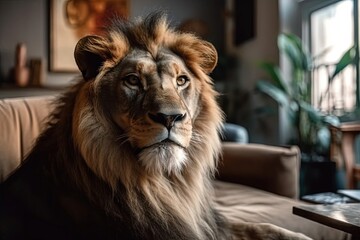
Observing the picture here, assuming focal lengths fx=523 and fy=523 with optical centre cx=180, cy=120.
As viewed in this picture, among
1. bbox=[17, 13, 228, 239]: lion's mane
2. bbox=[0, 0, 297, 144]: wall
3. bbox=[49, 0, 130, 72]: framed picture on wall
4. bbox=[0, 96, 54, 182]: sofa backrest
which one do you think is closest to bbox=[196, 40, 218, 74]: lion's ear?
bbox=[17, 13, 228, 239]: lion's mane

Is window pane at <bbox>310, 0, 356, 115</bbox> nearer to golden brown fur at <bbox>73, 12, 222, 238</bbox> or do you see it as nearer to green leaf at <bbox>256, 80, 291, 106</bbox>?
green leaf at <bbox>256, 80, 291, 106</bbox>

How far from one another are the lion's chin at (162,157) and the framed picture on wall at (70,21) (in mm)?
5045

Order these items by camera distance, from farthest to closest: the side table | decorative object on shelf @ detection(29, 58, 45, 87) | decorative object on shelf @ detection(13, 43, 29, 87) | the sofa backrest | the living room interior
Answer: decorative object on shelf @ detection(29, 58, 45, 87) → decorative object on shelf @ detection(13, 43, 29, 87) → the side table → the living room interior → the sofa backrest

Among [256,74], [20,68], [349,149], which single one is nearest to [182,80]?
[349,149]

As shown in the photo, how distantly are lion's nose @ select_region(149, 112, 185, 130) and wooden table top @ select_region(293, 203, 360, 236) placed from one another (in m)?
0.42

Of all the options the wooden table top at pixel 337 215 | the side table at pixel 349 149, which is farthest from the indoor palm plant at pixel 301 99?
the wooden table top at pixel 337 215

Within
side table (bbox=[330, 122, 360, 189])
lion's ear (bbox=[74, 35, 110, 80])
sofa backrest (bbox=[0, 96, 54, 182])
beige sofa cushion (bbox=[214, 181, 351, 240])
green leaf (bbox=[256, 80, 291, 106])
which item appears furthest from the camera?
green leaf (bbox=[256, 80, 291, 106])

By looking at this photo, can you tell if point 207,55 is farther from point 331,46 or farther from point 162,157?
point 331,46

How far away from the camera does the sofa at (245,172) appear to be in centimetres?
182

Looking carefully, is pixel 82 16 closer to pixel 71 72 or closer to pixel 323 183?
pixel 71 72

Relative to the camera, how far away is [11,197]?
130 cm

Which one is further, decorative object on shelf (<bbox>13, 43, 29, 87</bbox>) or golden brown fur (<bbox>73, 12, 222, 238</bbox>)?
decorative object on shelf (<bbox>13, 43, 29, 87</bbox>)

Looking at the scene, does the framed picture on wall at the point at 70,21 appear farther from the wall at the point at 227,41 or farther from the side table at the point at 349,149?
the side table at the point at 349,149

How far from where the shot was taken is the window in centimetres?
383
